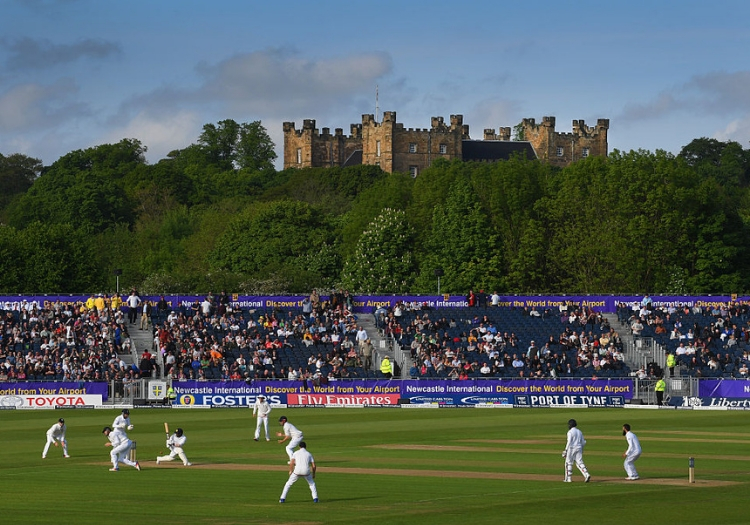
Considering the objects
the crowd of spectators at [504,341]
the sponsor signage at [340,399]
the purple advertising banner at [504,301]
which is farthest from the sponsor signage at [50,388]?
the crowd of spectators at [504,341]

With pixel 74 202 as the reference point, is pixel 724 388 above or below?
below

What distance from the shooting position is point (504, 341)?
66188 mm

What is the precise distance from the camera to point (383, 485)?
→ 29.4 meters

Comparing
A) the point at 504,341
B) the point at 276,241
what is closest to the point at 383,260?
the point at 276,241

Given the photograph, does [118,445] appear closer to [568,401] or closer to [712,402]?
[568,401]

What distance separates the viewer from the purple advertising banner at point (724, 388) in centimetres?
5709

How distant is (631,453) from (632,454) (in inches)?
1.2

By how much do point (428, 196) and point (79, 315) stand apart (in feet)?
157

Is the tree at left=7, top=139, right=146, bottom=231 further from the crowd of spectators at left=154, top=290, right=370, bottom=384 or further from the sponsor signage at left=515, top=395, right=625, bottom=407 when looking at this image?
the sponsor signage at left=515, top=395, right=625, bottom=407

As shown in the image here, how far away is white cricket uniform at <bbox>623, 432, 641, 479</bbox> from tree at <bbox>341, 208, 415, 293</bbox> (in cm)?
7412

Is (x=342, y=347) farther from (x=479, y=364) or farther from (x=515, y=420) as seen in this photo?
(x=515, y=420)

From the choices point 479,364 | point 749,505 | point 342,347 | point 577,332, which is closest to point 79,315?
point 342,347

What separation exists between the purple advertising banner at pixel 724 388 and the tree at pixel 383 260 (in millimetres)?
47792

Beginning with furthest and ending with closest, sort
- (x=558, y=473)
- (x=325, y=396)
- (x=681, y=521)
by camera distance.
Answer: (x=325, y=396), (x=558, y=473), (x=681, y=521)
